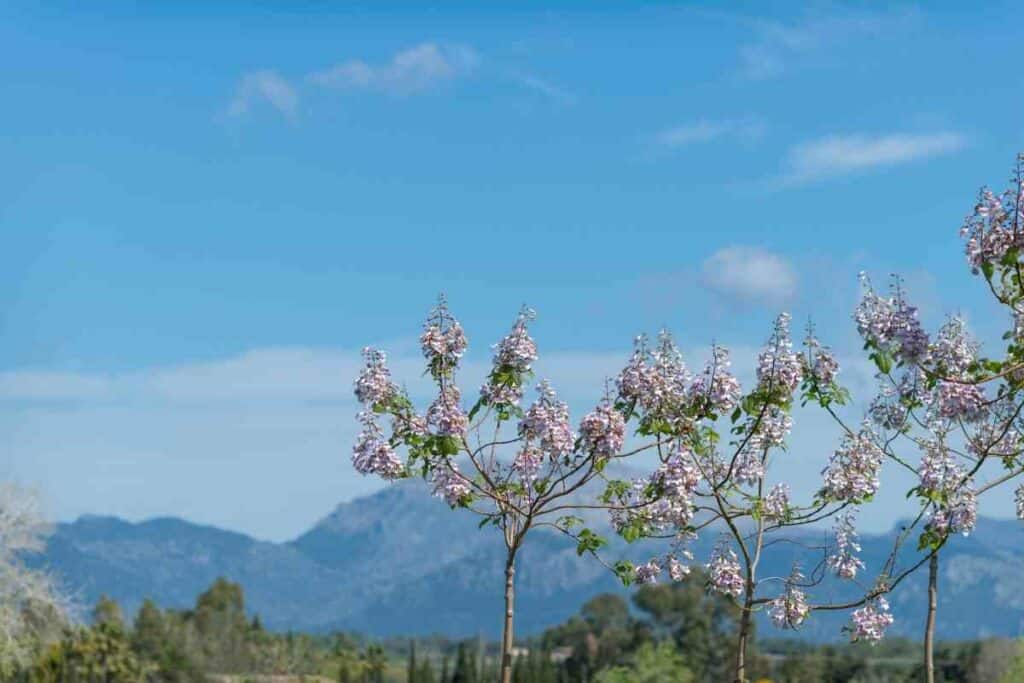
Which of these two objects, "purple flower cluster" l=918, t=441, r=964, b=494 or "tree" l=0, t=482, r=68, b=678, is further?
"tree" l=0, t=482, r=68, b=678

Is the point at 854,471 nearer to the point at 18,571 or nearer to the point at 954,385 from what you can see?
the point at 954,385

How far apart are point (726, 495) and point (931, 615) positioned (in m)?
1.77

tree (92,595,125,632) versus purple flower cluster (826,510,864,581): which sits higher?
tree (92,595,125,632)

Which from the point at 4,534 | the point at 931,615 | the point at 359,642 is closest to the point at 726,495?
the point at 931,615

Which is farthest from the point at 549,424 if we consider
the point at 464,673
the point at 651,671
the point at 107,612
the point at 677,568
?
the point at 107,612

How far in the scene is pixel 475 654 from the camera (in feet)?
270

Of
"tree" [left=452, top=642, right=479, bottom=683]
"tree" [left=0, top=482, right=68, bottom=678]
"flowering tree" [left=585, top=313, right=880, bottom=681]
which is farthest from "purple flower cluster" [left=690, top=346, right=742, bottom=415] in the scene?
"tree" [left=452, top=642, right=479, bottom=683]

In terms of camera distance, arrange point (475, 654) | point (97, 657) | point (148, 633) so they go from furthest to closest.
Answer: point (475, 654) < point (148, 633) < point (97, 657)

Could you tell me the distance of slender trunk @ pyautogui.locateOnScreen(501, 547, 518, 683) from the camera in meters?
10.4

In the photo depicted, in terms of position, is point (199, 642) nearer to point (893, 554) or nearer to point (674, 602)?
point (674, 602)

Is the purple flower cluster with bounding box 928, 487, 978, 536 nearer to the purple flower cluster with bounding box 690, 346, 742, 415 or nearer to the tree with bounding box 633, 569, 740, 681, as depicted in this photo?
the purple flower cluster with bounding box 690, 346, 742, 415

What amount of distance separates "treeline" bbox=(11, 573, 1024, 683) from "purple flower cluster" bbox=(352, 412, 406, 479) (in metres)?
37.0

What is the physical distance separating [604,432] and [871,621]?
2.70 meters

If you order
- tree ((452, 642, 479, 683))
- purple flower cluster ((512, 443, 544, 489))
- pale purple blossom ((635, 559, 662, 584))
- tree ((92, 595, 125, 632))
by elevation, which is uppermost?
tree ((92, 595, 125, 632))
